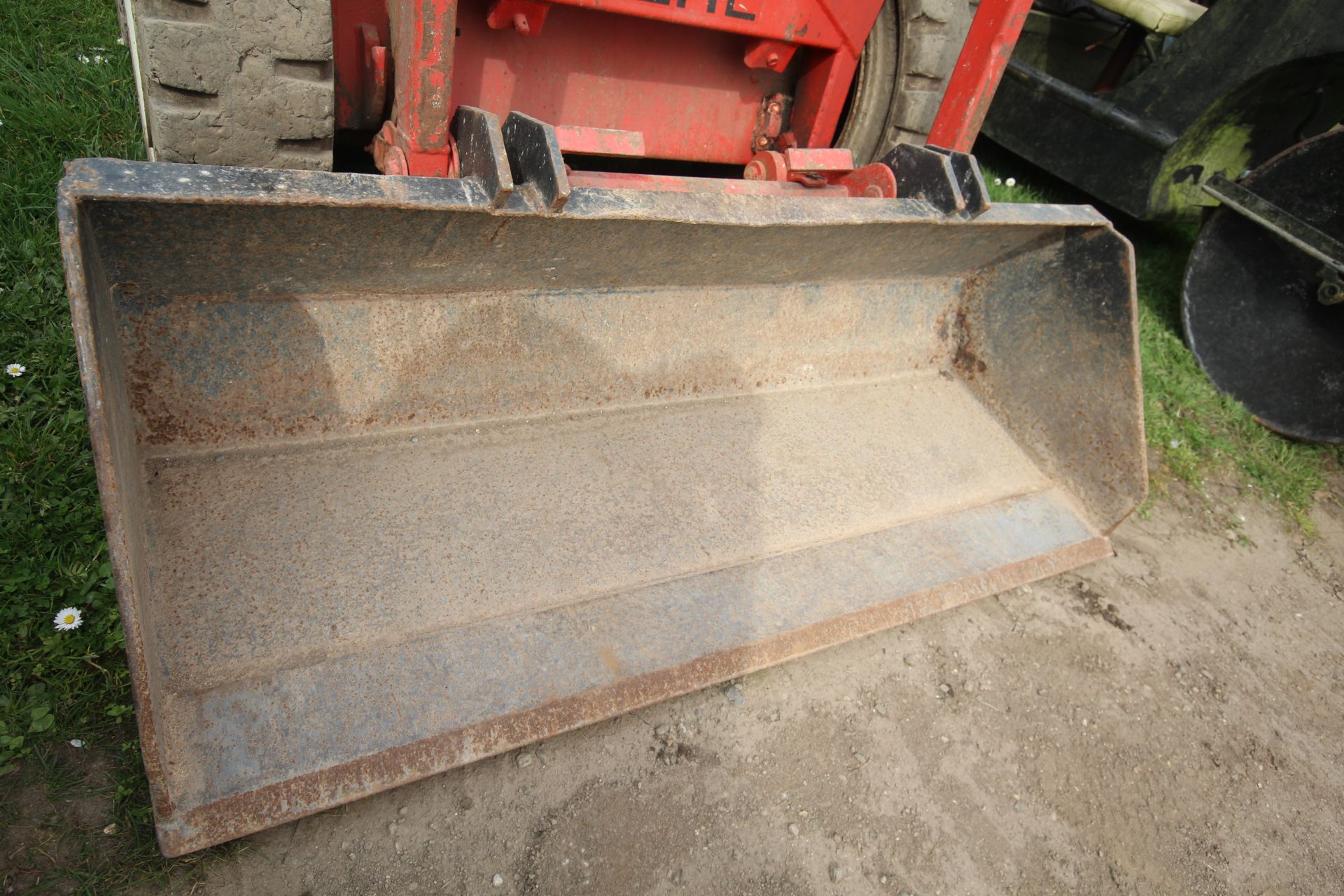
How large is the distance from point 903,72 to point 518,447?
1650 mm

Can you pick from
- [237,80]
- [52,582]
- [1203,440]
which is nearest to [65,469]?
[52,582]

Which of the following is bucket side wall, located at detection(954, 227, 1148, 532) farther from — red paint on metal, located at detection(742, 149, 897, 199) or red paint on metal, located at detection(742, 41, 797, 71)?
red paint on metal, located at detection(742, 41, 797, 71)

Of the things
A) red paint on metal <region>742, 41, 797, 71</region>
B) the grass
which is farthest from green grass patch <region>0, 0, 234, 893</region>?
red paint on metal <region>742, 41, 797, 71</region>

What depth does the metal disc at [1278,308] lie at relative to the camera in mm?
3033

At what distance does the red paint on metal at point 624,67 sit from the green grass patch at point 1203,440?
150cm

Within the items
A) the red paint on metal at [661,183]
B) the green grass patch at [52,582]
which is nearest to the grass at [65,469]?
the green grass patch at [52,582]

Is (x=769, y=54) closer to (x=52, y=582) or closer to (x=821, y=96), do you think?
(x=821, y=96)

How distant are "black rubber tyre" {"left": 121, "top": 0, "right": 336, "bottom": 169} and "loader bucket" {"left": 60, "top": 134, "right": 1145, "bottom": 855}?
409 millimetres

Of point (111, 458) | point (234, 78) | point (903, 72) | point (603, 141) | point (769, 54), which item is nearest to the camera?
point (111, 458)

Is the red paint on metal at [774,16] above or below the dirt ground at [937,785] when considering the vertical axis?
above

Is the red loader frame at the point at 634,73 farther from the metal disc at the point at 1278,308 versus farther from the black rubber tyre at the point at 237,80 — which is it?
the metal disc at the point at 1278,308

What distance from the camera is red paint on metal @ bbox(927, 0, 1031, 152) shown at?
2.07 metres

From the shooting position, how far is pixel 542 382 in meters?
1.91

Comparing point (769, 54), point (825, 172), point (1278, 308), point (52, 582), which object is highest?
point (769, 54)
